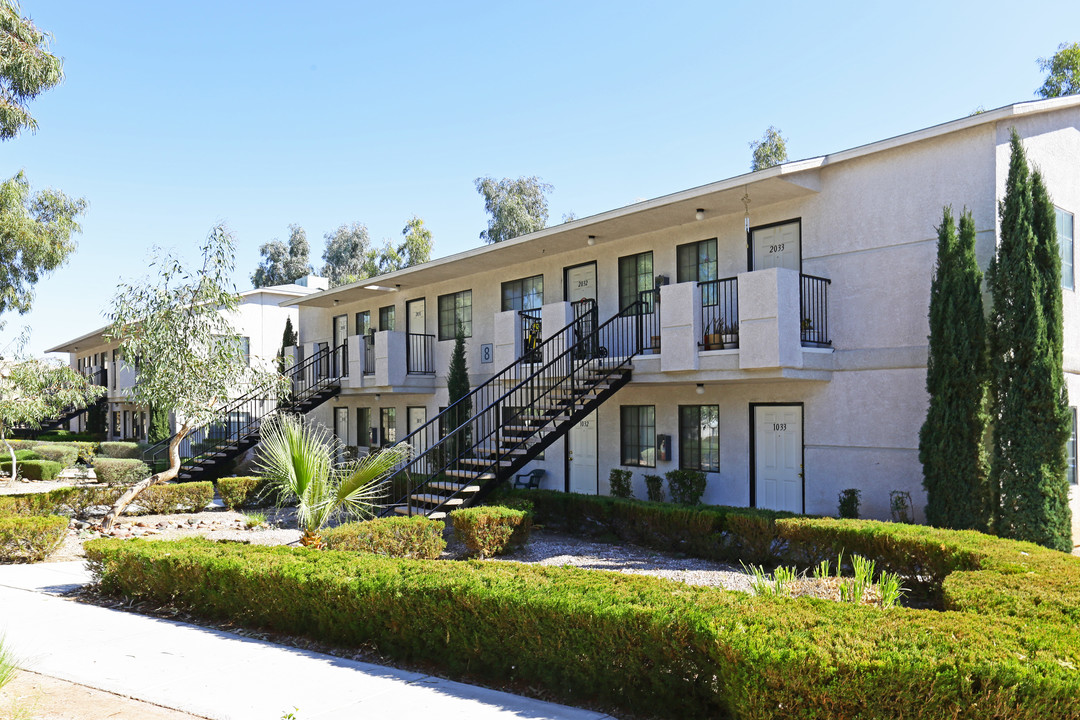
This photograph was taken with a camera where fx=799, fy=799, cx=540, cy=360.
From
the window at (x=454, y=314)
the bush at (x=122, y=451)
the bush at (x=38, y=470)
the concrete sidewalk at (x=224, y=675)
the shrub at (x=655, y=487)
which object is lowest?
the bush at (x=38, y=470)

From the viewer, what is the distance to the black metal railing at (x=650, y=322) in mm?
15195

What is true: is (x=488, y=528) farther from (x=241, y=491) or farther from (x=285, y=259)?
(x=285, y=259)

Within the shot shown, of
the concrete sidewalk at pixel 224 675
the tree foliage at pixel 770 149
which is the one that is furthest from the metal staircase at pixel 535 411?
the tree foliage at pixel 770 149

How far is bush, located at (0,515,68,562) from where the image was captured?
11750 mm

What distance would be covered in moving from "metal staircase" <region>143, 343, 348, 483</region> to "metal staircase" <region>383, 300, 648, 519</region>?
572 centimetres

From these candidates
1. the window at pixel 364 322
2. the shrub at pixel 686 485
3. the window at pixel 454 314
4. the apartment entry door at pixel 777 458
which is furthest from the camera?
the window at pixel 364 322

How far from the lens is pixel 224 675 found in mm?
6270

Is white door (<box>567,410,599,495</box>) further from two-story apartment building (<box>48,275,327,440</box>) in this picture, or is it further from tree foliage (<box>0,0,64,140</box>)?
tree foliage (<box>0,0,64,140</box>)

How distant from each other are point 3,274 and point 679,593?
29.8m

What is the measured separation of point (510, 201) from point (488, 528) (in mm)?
36319

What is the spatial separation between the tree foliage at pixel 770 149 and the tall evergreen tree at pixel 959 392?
92.6ft

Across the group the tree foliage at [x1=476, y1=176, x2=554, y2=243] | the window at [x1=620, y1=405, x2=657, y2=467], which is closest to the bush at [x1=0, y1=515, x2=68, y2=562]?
the window at [x1=620, y1=405, x2=657, y2=467]

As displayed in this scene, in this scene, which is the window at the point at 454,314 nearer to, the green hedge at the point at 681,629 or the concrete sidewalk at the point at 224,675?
the green hedge at the point at 681,629

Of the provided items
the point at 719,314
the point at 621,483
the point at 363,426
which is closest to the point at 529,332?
the point at 621,483
